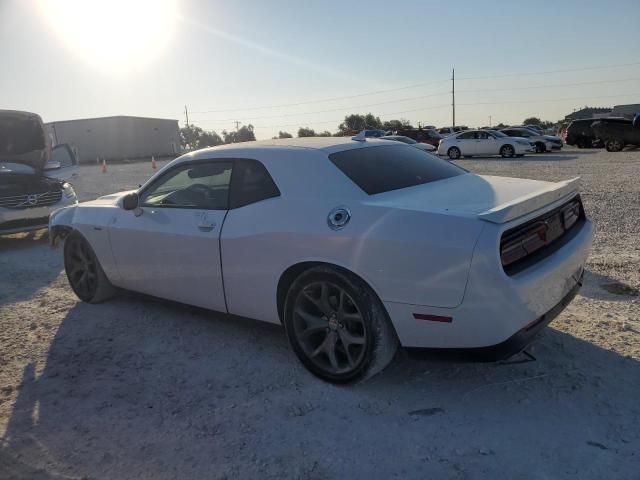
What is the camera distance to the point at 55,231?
5320mm

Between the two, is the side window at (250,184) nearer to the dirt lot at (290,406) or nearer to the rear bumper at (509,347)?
the dirt lot at (290,406)

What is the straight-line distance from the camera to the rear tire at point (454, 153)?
24.7 metres

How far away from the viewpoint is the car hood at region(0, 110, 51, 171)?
952 centimetres

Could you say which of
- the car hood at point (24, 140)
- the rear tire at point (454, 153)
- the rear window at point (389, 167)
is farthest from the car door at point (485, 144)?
the rear window at point (389, 167)

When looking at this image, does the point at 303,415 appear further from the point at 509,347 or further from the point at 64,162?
the point at 64,162

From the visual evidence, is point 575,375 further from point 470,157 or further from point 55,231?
point 470,157

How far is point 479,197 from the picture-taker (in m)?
3.15

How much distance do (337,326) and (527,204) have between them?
1291 millimetres

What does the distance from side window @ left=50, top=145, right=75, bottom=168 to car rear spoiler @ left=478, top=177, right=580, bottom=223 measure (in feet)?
30.5

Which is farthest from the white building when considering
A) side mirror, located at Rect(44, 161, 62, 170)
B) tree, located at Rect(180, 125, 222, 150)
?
side mirror, located at Rect(44, 161, 62, 170)

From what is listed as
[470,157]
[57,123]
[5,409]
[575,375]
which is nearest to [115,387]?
[5,409]

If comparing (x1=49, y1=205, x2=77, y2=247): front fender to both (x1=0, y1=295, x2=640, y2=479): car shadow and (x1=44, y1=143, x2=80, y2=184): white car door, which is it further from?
(x1=44, y1=143, x2=80, y2=184): white car door

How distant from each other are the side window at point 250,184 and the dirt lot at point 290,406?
1.13 m

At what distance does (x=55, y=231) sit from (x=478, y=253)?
14.5 ft
